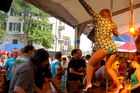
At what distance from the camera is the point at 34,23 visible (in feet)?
87.1

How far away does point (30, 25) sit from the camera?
88.0ft

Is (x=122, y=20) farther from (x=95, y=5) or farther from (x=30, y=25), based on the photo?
(x=30, y=25)

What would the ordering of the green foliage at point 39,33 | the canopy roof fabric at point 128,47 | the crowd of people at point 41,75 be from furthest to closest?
the green foliage at point 39,33 → the canopy roof fabric at point 128,47 → the crowd of people at point 41,75

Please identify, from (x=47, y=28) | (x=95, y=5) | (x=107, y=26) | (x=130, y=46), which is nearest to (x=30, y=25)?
(x=47, y=28)

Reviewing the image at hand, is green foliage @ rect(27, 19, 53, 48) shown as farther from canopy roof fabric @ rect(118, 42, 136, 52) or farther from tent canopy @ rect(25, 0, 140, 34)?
tent canopy @ rect(25, 0, 140, 34)

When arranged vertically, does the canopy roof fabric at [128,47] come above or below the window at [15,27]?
below

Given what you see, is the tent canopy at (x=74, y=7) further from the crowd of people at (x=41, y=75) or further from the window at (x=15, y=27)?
the window at (x=15, y=27)

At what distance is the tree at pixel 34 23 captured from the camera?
26.0 meters

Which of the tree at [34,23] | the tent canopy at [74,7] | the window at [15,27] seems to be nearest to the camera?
the tent canopy at [74,7]

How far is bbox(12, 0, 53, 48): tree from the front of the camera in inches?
1025

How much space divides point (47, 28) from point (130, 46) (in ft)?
59.7

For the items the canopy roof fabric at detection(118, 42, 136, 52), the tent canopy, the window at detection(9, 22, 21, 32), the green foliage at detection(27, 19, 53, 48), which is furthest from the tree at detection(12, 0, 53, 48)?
the tent canopy

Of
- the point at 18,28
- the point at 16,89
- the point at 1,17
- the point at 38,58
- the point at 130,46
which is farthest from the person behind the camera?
the point at 18,28

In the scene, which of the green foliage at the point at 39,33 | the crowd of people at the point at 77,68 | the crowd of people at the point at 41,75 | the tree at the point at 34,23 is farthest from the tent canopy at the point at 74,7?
the tree at the point at 34,23
